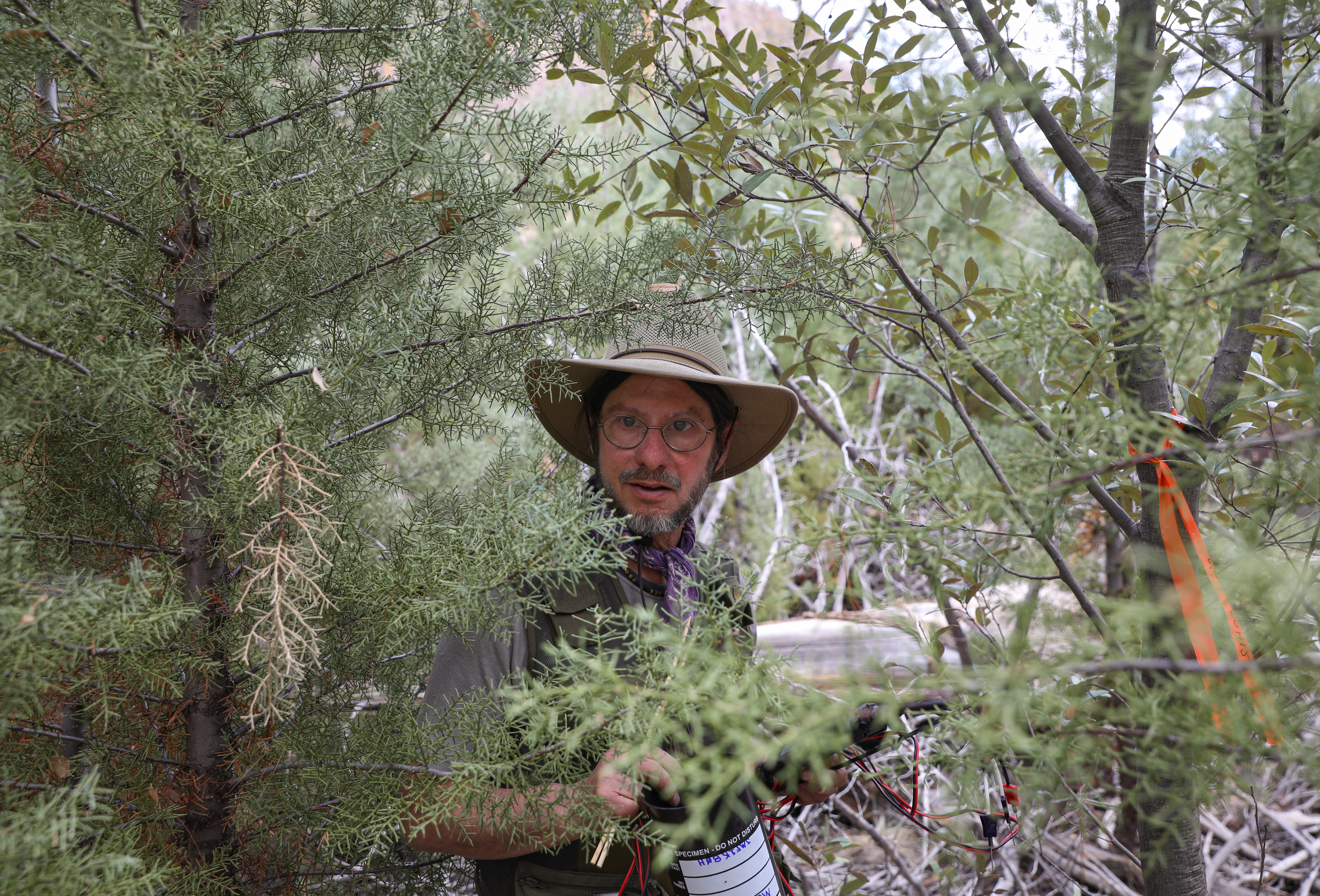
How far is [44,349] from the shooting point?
1.14 meters

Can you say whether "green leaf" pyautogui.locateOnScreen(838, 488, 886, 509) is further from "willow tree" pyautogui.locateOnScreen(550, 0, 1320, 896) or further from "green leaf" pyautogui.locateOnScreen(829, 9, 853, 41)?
"green leaf" pyautogui.locateOnScreen(829, 9, 853, 41)

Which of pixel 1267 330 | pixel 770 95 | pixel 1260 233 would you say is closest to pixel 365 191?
pixel 770 95

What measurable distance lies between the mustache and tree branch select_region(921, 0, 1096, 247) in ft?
3.76

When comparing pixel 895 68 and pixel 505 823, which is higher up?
pixel 895 68

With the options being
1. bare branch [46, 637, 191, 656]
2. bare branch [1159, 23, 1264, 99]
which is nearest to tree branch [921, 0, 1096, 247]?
bare branch [1159, 23, 1264, 99]

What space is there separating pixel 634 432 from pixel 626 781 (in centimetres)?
122

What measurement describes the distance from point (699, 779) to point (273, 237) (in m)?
1.25

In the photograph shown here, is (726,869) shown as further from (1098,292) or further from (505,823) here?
(1098,292)

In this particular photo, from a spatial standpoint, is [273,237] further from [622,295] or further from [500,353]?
[622,295]

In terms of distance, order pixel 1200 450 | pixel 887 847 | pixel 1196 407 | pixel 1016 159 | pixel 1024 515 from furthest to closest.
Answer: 1. pixel 887 847
2. pixel 1016 159
3. pixel 1196 407
4. pixel 1024 515
5. pixel 1200 450

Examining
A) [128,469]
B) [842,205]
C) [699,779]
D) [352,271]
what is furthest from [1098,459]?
[128,469]

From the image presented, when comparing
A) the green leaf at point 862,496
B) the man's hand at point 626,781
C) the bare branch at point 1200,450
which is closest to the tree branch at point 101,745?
the man's hand at point 626,781

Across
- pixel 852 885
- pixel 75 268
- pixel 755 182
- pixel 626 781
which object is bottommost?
pixel 852 885

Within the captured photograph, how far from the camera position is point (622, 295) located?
5.86ft
